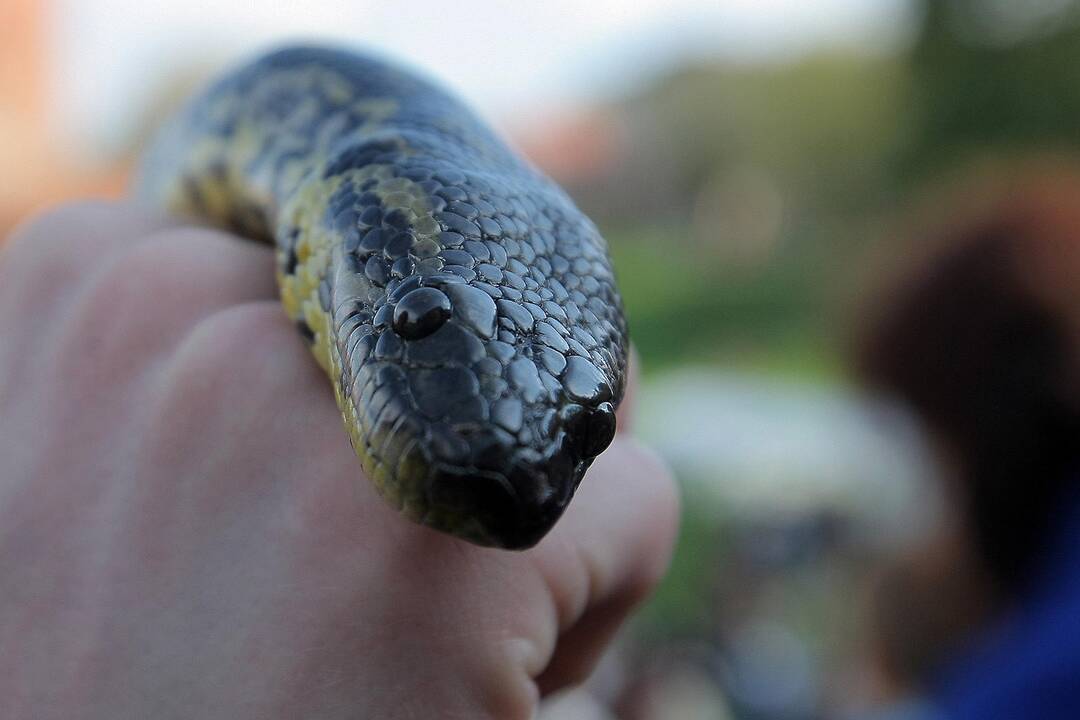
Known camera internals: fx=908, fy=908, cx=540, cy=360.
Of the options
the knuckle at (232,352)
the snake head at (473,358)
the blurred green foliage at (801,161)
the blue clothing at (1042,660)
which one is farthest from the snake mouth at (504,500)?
the blurred green foliage at (801,161)

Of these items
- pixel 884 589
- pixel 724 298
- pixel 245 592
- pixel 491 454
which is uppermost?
pixel 491 454

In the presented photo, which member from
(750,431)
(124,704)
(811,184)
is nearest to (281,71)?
(124,704)

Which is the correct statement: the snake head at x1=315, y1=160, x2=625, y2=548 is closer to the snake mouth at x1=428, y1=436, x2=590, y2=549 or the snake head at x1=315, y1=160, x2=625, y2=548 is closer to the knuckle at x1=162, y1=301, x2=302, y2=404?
the snake mouth at x1=428, y1=436, x2=590, y2=549

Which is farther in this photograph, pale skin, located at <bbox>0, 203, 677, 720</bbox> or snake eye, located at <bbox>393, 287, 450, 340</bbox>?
pale skin, located at <bbox>0, 203, 677, 720</bbox>

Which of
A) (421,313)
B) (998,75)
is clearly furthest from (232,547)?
(998,75)

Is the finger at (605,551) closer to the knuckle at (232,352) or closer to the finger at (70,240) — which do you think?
the knuckle at (232,352)

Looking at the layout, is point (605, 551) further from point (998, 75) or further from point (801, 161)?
point (801, 161)

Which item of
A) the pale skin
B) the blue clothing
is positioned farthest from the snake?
the blue clothing

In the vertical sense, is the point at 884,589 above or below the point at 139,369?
below

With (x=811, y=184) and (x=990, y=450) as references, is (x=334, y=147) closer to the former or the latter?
(x=990, y=450)
